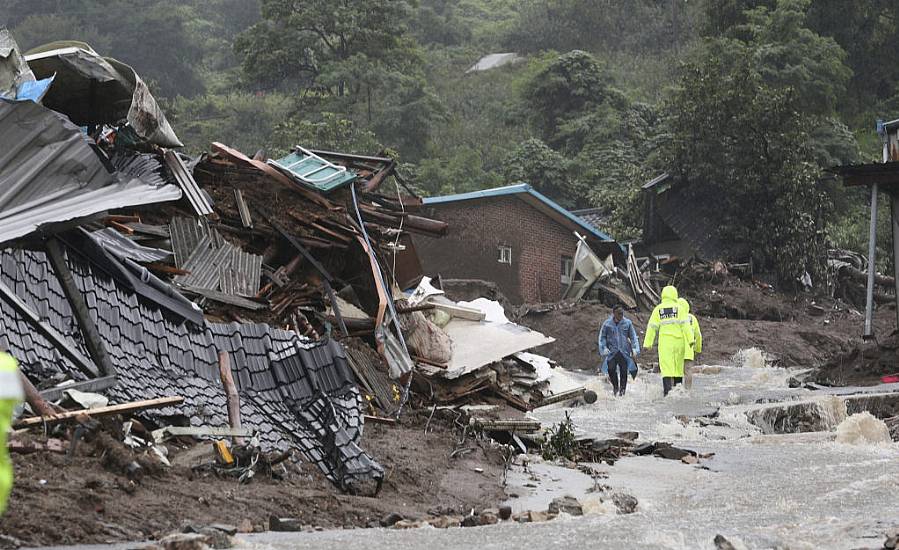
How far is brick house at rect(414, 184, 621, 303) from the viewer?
102ft

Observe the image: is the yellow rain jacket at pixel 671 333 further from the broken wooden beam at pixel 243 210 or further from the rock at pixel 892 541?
the rock at pixel 892 541

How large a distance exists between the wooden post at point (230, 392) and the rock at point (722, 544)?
12.8 ft

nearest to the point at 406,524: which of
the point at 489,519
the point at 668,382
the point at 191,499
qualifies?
the point at 489,519

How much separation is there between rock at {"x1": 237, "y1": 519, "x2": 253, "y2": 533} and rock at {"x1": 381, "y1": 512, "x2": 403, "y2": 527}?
1.01 meters

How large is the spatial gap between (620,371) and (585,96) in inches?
1266

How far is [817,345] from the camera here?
87.4ft

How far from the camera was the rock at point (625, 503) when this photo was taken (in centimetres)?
862

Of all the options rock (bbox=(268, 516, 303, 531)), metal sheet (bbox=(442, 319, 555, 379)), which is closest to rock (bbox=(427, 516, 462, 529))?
rock (bbox=(268, 516, 303, 531))

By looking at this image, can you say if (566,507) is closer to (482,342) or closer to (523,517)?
(523,517)

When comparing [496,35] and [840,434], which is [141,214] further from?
[496,35]

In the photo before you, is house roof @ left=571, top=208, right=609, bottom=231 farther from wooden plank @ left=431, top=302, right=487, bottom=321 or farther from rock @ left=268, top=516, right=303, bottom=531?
rock @ left=268, top=516, right=303, bottom=531

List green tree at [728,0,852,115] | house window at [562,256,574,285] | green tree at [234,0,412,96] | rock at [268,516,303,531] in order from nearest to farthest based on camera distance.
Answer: rock at [268,516,303,531]
house window at [562,256,574,285]
green tree at [728,0,852,115]
green tree at [234,0,412,96]

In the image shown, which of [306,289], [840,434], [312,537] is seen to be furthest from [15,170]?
[840,434]

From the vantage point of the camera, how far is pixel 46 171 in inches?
423
